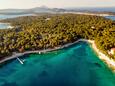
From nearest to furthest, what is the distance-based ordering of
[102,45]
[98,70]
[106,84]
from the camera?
[106,84]
[98,70]
[102,45]

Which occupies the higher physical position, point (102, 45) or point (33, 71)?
point (102, 45)

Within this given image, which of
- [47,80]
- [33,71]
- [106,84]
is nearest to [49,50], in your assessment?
[33,71]

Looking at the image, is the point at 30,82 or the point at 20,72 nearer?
the point at 30,82

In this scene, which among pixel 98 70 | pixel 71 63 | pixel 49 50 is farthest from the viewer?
pixel 49 50

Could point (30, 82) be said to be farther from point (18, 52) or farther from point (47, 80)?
point (18, 52)
